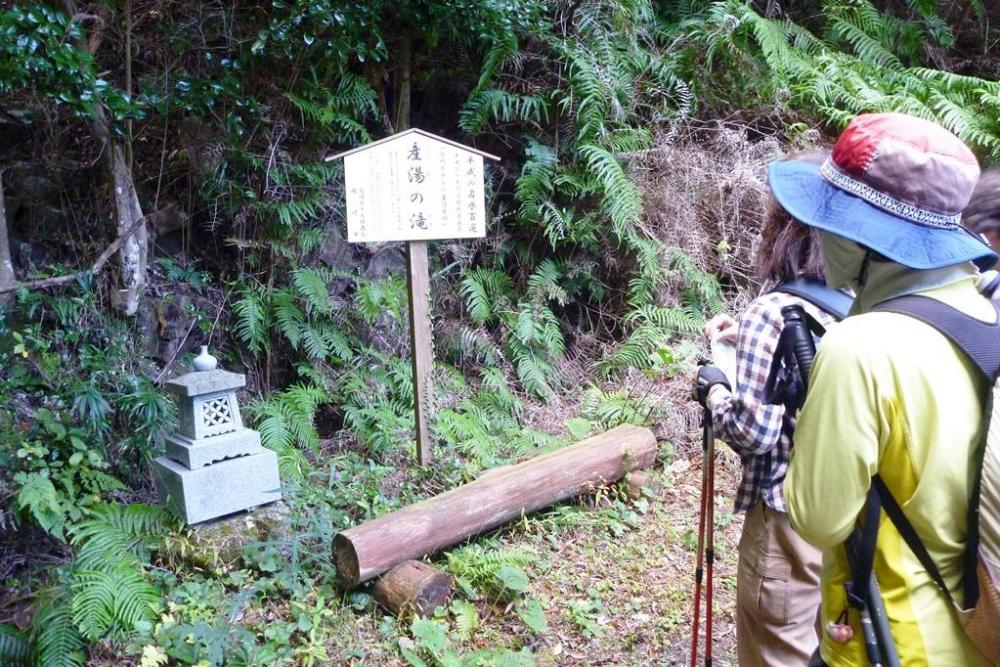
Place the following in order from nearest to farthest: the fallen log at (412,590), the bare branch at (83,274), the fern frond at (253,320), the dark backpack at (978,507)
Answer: the dark backpack at (978,507) → the fallen log at (412,590) → the bare branch at (83,274) → the fern frond at (253,320)

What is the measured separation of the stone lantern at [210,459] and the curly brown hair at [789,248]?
268 cm

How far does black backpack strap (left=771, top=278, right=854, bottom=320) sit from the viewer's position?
202 centimetres

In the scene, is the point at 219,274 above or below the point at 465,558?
above

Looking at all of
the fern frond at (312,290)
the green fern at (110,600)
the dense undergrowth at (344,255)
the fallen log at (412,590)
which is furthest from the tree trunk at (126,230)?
the fallen log at (412,590)

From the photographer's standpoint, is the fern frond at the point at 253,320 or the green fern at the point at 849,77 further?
the green fern at the point at 849,77

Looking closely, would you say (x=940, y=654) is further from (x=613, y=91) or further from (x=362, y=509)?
(x=613, y=91)

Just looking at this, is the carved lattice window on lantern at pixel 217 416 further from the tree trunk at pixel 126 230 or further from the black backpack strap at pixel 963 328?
the black backpack strap at pixel 963 328

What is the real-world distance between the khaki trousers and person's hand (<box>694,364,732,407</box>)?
1.23 ft

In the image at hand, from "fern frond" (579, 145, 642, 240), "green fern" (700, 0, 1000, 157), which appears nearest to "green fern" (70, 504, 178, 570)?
"fern frond" (579, 145, 642, 240)

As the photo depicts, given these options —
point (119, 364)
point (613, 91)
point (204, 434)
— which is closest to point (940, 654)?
point (204, 434)

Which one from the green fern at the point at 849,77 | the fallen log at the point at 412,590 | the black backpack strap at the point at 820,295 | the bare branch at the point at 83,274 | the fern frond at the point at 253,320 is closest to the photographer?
the black backpack strap at the point at 820,295

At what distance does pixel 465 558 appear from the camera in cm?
364

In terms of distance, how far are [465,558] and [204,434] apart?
4.81 feet

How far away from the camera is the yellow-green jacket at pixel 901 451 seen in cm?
124
